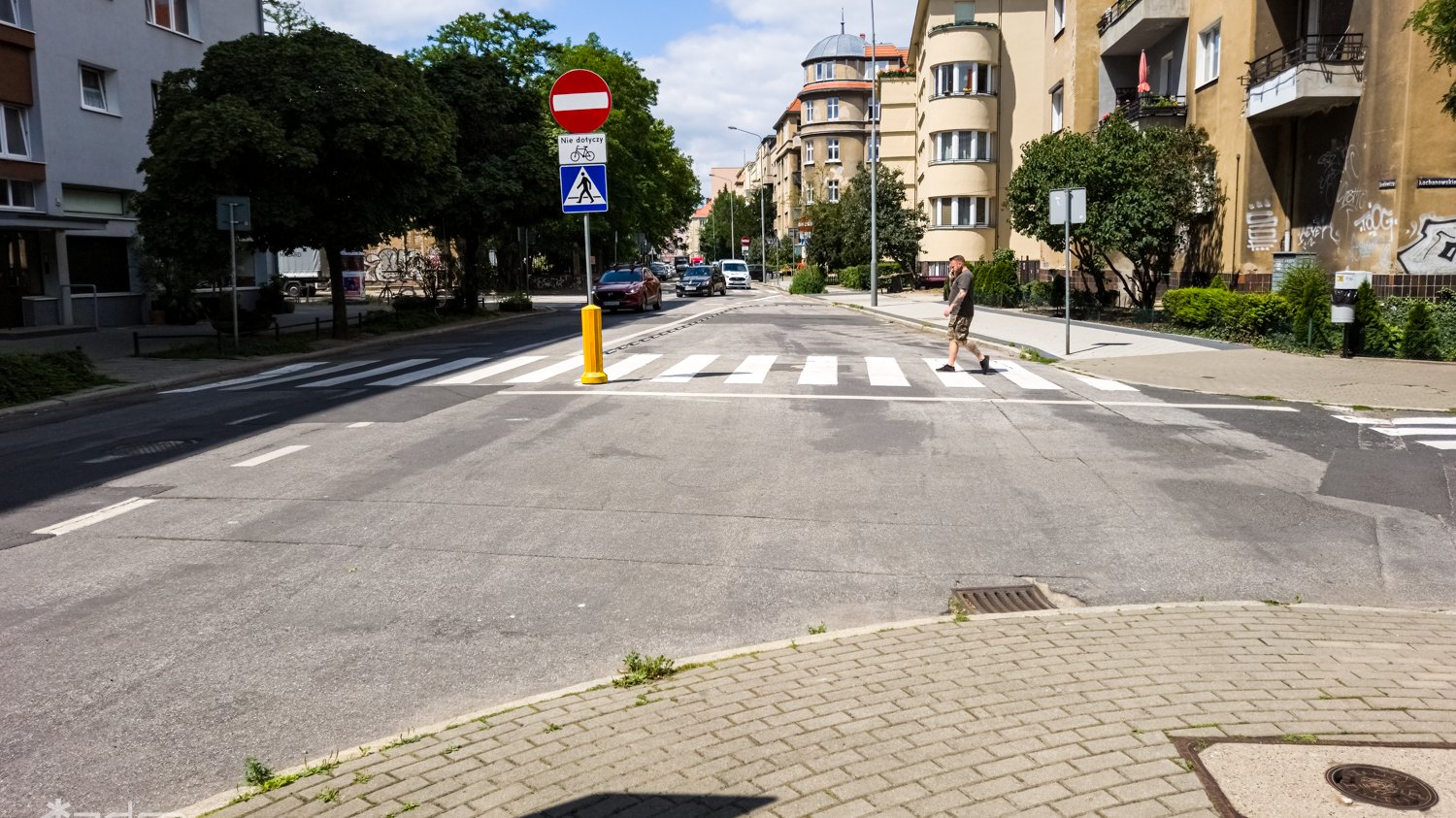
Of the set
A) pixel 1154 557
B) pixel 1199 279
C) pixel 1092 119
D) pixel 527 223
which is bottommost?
pixel 1154 557

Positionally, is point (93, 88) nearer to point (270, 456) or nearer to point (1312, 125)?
point (270, 456)

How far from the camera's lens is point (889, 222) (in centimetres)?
5150

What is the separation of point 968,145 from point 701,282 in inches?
594

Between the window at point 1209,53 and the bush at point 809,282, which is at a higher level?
the window at point 1209,53

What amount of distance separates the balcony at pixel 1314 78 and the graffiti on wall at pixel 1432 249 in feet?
10.4

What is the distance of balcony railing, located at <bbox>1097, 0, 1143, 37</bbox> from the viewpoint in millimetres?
28947

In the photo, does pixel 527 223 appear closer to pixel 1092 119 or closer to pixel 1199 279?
pixel 1092 119

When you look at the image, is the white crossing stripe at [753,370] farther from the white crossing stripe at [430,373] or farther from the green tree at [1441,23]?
the green tree at [1441,23]

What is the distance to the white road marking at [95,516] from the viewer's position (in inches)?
291

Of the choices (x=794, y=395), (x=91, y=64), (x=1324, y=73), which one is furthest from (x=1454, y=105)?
(x=91, y=64)

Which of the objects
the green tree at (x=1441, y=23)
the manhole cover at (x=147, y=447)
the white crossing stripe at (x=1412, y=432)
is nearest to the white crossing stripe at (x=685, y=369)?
the manhole cover at (x=147, y=447)

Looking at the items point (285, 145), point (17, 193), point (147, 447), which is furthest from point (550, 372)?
point (17, 193)

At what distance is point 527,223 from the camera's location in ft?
116

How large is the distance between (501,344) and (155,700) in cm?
1902
